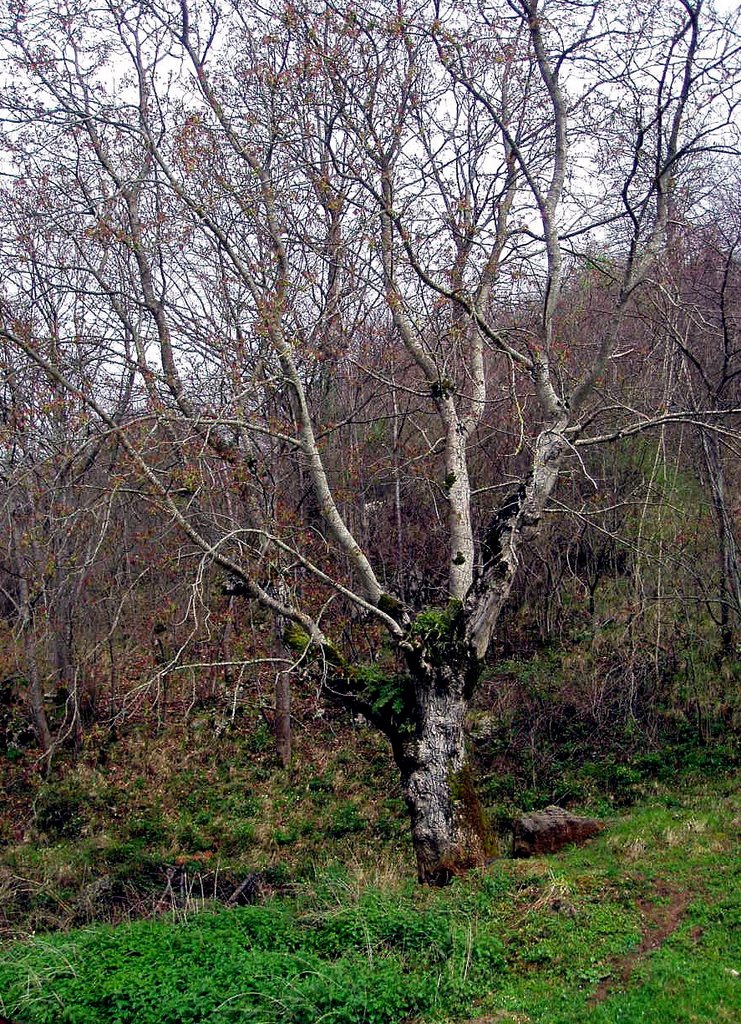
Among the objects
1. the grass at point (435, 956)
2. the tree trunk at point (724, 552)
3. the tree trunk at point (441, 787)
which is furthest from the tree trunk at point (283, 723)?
the tree trunk at point (724, 552)

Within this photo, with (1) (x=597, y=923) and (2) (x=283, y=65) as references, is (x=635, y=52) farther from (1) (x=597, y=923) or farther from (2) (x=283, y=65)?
(1) (x=597, y=923)

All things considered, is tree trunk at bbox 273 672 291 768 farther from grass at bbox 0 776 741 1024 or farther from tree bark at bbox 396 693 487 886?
grass at bbox 0 776 741 1024

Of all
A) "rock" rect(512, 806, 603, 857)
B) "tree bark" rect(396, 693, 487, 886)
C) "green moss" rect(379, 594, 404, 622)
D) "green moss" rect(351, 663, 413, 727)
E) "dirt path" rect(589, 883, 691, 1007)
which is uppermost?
"green moss" rect(379, 594, 404, 622)

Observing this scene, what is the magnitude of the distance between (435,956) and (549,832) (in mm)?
3103

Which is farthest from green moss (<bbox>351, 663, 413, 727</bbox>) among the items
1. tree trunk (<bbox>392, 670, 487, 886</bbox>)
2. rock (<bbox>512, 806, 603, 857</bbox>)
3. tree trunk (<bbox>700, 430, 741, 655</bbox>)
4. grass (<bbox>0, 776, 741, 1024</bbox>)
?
tree trunk (<bbox>700, 430, 741, 655</bbox>)

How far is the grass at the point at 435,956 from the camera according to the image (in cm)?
510

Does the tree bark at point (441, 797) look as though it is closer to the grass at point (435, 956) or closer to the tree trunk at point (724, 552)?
the grass at point (435, 956)

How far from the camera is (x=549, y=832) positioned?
8453 mm

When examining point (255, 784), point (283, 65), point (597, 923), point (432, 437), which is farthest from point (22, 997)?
point (432, 437)

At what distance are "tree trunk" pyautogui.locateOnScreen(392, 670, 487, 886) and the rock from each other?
1016 millimetres

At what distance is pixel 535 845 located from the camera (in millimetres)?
8383

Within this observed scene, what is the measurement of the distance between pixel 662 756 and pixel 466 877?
4872mm

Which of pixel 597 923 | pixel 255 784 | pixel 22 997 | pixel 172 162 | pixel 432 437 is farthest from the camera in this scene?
pixel 432 437

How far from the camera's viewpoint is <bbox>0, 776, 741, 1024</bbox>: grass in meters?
5.10
